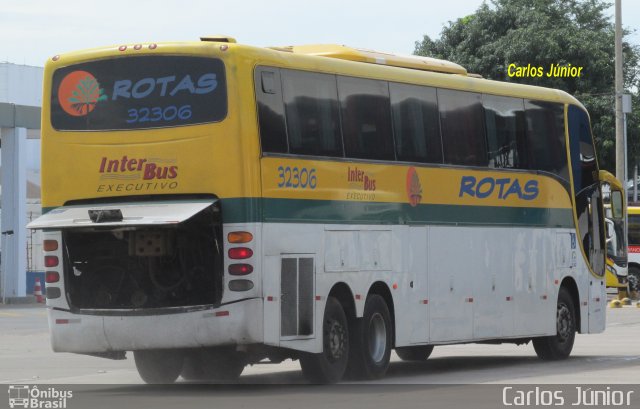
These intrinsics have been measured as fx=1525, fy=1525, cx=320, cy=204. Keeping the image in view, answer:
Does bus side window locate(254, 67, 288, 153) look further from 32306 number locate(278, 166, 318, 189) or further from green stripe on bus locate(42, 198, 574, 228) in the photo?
green stripe on bus locate(42, 198, 574, 228)

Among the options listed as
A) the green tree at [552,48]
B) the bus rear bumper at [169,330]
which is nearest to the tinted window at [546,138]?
the bus rear bumper at [169,330]

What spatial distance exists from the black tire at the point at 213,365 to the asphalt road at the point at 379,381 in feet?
0.83

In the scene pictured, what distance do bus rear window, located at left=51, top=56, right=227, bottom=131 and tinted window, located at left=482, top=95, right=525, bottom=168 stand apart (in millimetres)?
5637

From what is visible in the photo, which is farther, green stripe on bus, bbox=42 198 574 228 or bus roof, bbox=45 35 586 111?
bus roof, bbox=45 35 586 111

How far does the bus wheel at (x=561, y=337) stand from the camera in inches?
878

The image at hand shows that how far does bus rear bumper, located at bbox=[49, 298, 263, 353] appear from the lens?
16188mm

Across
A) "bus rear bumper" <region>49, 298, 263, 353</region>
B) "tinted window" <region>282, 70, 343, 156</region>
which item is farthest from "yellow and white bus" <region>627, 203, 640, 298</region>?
"bus rear bumper" <region>49, 298, 263, 353</region>

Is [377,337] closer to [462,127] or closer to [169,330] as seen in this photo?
[169,330]

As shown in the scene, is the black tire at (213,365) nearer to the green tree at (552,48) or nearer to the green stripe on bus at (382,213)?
the green stripe on bus at (382,213)

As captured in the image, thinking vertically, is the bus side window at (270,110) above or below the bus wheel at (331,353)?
above

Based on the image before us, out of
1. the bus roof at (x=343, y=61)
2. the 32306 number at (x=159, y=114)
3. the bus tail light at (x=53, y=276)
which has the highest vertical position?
the bus roof at (x=343, y=61)

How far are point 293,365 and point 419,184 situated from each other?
4181 millimetres

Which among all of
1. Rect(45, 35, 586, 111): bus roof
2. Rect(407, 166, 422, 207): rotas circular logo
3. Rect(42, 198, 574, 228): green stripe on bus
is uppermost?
Rect(45, 35, 586, 111): bus roof

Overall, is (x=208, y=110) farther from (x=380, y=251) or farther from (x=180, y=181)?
(x=380, y=251)
